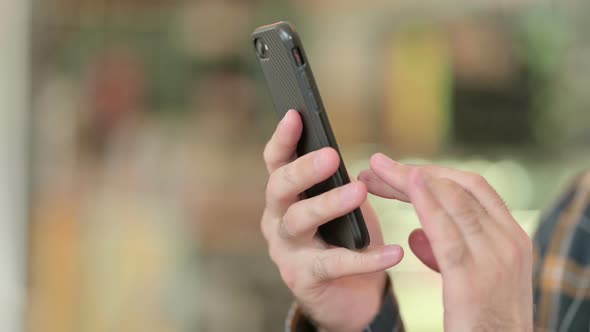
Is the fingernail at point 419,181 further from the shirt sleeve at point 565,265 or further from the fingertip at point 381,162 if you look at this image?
the shirt sleeve at point 565,265

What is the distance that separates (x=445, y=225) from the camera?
565 millimetres

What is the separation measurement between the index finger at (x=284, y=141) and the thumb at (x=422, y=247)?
17cm

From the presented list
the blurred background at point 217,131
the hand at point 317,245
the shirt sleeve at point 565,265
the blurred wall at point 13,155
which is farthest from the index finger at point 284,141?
the blurred wall at point 13,155

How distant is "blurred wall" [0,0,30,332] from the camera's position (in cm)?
173

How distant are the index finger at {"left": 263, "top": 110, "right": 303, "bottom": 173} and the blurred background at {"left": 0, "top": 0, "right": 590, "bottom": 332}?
1137mm

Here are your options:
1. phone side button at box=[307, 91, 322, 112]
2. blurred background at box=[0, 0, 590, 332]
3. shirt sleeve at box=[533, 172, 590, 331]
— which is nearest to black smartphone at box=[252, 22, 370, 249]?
phone side button at box=[307, 91, 322, 112]

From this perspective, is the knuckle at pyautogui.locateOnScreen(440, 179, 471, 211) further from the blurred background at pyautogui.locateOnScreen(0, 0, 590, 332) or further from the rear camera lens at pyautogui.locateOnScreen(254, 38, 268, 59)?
the blurred background at pyautogui.locateOnScreen(0, 0, 590, 332)

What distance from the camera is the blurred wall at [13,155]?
1.73 metres

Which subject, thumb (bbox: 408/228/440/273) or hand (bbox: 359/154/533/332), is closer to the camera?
hand (bbox: 359/154/533/332)

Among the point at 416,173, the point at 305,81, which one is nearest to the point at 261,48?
the point at 305,81

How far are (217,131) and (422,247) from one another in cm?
122

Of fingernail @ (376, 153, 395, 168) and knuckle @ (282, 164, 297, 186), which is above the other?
fingernail @ (376, 153, 395, 168)

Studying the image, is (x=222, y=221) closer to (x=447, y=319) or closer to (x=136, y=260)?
(x=136, y=260)

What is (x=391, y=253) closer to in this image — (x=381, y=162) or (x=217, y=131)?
(x=381, y=162)
